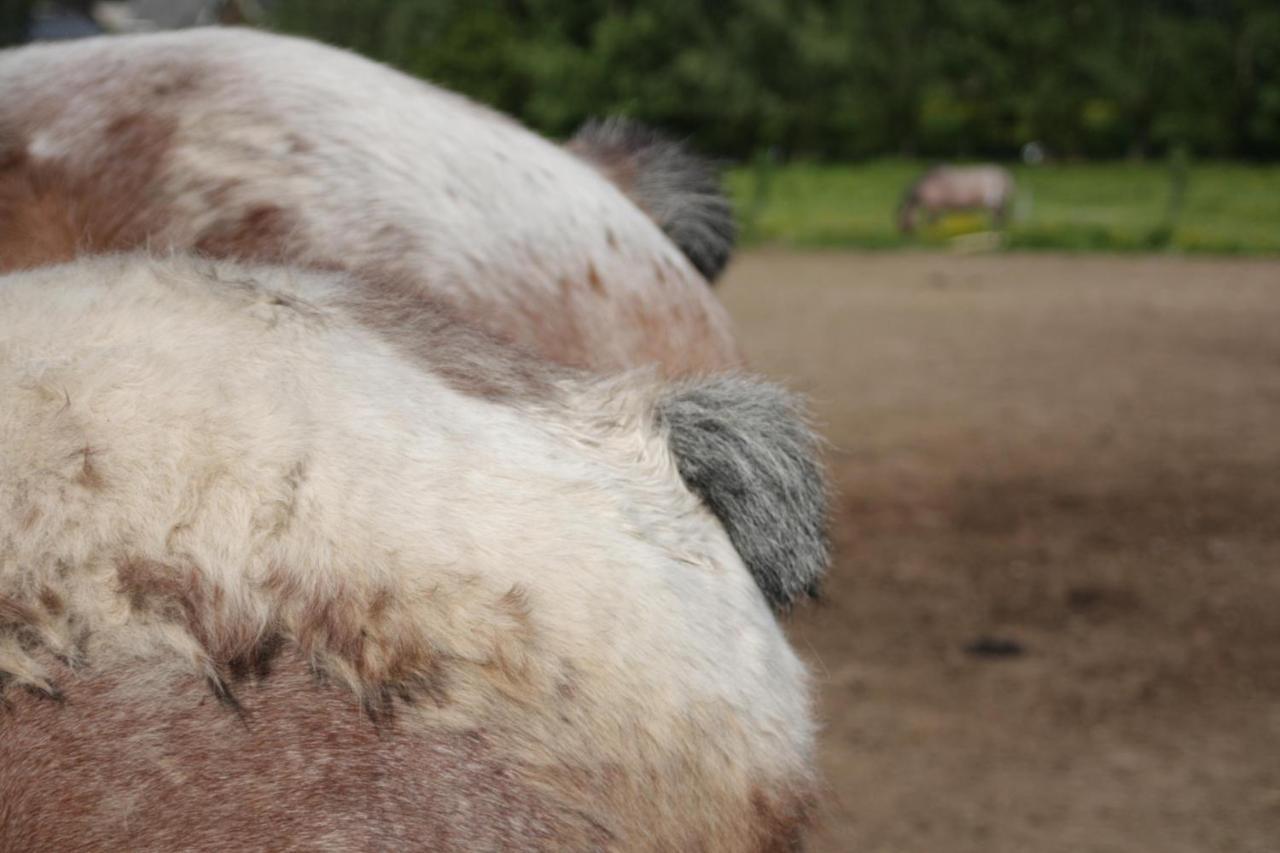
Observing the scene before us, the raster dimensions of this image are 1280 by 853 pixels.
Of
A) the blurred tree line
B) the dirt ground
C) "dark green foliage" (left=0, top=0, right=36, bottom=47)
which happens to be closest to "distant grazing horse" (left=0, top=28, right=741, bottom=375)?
the dirt ground

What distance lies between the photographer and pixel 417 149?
5.51 ft

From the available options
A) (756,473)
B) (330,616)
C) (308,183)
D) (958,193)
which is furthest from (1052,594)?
(958,193)

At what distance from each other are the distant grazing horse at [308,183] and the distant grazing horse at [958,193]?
69.6ft

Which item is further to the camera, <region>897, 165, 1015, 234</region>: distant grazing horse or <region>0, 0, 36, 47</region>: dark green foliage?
<region>897, 165, 1015, 234</region>: distant grazing horse

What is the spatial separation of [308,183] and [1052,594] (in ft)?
13.5

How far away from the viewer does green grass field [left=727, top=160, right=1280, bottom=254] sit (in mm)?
16109

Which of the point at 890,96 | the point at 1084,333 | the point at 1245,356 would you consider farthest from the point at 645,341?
the point at 890,96

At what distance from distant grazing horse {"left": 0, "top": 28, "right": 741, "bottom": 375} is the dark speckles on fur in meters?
0.53

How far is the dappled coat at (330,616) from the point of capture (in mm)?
805

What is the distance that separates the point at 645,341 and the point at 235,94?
655mm

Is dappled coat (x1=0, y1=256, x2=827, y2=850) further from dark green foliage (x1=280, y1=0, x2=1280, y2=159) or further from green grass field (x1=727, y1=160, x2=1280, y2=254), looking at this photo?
dark green foliage (x1=280, y1=0, x2=1280, y2=159)

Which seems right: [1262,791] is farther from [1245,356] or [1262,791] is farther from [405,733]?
[1245,356]

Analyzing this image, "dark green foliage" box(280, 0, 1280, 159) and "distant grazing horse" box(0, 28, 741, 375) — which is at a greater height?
"distant grazing horse" box(0, 28, 741, 375)

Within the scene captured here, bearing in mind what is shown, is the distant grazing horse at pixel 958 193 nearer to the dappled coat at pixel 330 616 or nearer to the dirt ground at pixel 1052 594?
the dirt ground at pixel 1052 594
